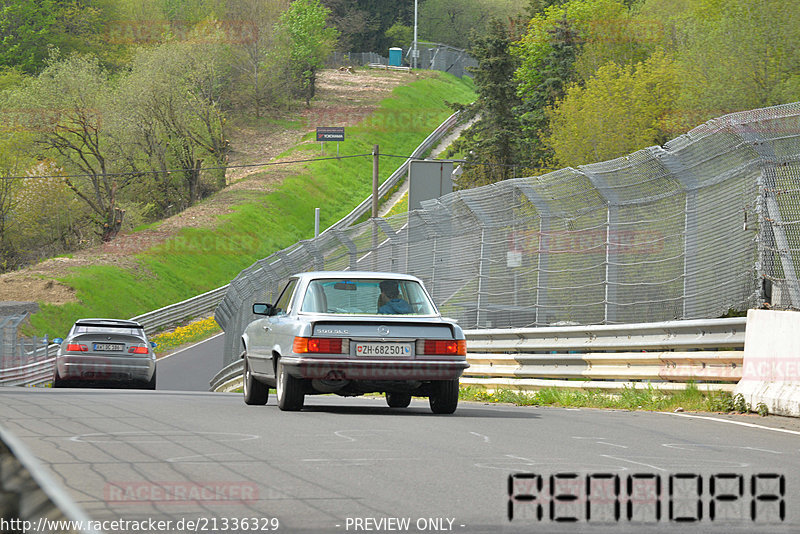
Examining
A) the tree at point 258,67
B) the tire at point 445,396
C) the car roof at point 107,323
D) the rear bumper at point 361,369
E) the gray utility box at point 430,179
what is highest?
the tree at point 258,67

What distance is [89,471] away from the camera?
660cm

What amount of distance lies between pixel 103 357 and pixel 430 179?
1641 cm

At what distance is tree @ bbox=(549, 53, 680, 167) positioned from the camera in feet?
187

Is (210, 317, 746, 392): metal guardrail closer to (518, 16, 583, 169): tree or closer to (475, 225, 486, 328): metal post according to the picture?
(475, 225, 486, 328): metal post

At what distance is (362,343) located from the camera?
36.3 feet

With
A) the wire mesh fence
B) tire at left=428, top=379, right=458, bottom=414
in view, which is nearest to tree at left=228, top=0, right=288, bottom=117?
the wire mesh fence

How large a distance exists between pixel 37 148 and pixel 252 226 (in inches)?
588

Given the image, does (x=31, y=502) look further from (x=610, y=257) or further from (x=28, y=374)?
(x=28, y=374)

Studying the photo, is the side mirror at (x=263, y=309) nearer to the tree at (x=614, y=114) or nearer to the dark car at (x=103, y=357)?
the dark car at (x=103, y=357)

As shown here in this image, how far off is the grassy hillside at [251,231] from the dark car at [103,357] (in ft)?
110

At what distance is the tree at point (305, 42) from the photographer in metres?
113

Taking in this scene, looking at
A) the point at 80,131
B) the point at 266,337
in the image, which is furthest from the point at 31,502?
the point at 80,131

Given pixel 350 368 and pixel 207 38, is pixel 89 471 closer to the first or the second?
pixel 350 368

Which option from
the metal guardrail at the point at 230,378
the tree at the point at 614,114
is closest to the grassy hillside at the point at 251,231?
the tree at the point at 614,114
